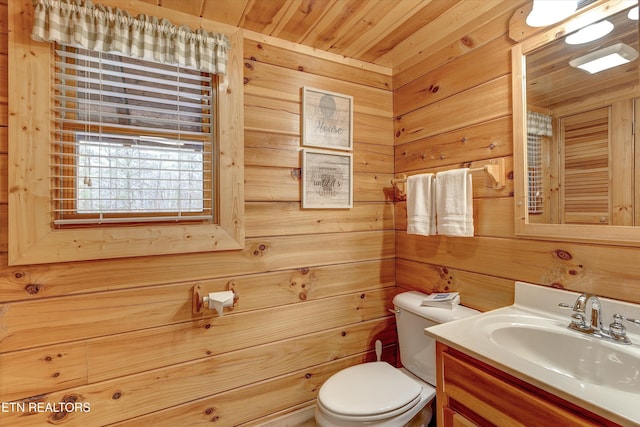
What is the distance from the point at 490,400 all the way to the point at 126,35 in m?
1.91

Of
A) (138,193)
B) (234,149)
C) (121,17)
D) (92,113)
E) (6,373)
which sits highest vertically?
(121,17)

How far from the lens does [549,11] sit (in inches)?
47.8

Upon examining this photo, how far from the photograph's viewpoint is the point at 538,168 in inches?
51.9

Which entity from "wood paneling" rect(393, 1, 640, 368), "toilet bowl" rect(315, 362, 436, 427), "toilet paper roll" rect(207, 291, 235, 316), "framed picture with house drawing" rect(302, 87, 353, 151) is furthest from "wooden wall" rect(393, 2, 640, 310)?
"toilet paper roll" rect(207, 291, 235, 316)

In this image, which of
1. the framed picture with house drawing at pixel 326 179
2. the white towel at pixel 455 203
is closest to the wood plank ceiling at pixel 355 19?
the framed picture with house drawing at pixel 326 179

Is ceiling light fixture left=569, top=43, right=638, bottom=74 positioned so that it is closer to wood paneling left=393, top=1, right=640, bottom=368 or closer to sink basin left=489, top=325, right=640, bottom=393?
wood paneling left=393, top=1, right=640, bottom=368

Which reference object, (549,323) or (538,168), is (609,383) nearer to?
(549,323)

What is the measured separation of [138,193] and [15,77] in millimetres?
585

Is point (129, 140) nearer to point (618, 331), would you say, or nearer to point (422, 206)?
point (422, 206)

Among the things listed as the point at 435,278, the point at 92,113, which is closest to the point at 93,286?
the point at 92,113

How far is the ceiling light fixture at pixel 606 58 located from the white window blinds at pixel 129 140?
1566mm

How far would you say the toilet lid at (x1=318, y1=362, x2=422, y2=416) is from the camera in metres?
1.27

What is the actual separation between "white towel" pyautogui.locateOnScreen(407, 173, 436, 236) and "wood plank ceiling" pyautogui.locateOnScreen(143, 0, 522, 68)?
30.0 inches

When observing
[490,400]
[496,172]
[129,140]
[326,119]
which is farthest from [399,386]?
[129,140]
